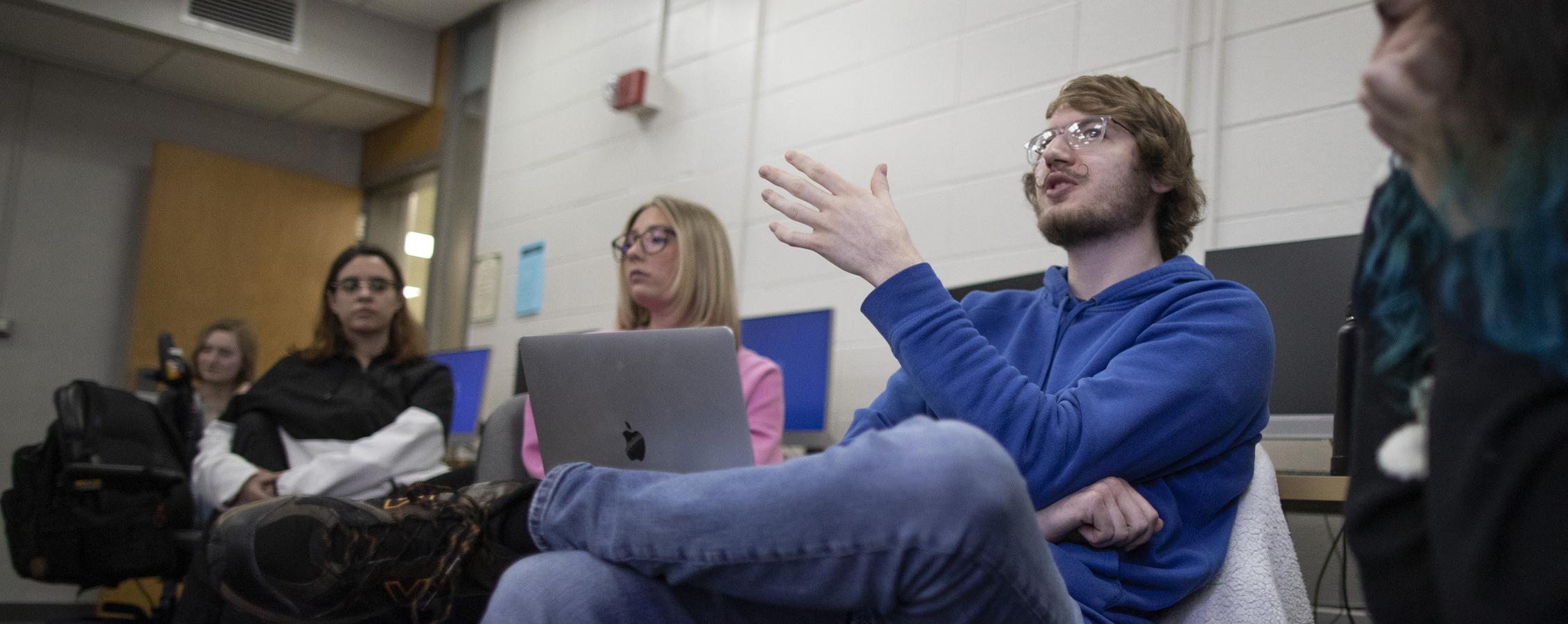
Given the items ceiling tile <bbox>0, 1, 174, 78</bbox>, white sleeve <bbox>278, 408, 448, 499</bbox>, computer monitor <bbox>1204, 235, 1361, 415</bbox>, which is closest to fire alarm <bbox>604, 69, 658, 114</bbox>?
white sleeve <bbox>278, 408, 448, 499</bbox>

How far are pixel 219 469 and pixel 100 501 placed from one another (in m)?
0.60

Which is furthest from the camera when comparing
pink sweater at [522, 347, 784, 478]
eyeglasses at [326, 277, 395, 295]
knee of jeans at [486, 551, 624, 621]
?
eyeglasses at [326, 277, 395, 295]

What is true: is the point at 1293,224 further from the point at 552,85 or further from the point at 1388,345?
the point at 552,85

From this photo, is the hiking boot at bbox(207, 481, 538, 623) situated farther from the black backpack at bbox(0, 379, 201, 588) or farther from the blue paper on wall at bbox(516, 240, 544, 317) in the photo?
the blue paper on wall at bbox(516, 240, 544, 317)

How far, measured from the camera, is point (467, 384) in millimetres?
3883

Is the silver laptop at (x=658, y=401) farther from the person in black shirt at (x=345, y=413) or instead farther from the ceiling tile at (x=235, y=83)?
the ceiling tile at (x=235, y=83)

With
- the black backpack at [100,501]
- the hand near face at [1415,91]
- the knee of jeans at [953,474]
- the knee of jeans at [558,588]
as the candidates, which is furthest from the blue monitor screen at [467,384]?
the hand near face at [1415,91]

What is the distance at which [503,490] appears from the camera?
4.37 feet

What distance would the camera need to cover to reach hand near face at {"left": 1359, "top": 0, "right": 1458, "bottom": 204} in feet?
1.77

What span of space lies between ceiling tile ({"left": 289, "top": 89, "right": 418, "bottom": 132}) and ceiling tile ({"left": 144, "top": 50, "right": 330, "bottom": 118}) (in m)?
0.07

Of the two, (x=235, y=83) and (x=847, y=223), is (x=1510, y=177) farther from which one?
(x=235, y=83)

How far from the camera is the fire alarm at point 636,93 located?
3.99 meters

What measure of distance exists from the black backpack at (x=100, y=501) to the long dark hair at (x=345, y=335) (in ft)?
1.98

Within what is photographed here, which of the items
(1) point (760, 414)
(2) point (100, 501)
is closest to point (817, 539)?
(1) point (760, 414)
